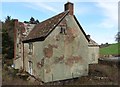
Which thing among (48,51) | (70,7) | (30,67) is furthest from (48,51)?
(70,7)

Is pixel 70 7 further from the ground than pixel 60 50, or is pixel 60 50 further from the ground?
pixel 70 7

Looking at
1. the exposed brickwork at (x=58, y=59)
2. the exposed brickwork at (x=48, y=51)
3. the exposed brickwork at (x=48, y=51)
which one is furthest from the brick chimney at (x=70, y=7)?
the exposed brickwork at (x=58, y=59)

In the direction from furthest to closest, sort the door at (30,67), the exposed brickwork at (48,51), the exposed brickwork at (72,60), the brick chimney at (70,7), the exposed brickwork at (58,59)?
1. the door at (30,67)
2. the brick chimney at (70,7)
3. the exposed brickwork at (72,60)
4. the exposed brickwork at (58,59)
5. the exposed brickwork at (48,51)

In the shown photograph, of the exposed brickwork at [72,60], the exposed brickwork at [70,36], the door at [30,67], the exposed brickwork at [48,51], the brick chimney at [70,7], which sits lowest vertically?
the door at [30,67]

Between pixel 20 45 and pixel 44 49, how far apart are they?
41.1 feet

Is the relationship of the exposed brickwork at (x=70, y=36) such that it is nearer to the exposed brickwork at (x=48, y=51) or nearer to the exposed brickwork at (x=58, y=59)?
the exposed brickwork at (x=58, y=59)

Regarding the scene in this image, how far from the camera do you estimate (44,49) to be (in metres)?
24.6

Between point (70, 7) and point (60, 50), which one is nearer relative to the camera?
point (60, 50)

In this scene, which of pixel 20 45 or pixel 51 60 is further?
pixel 20 45

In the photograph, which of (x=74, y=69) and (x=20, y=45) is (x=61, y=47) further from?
(x=20, y=45)

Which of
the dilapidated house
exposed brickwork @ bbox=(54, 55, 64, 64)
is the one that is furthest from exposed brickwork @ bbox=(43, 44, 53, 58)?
exposed brickwork @ bbox=(54, 55, 64, 64)

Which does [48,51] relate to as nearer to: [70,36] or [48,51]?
[48,51]

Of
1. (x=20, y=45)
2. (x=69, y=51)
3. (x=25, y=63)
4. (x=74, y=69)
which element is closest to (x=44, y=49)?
(x=69, y=51)

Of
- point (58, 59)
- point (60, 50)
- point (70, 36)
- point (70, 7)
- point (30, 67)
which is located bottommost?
point (30, 67)
